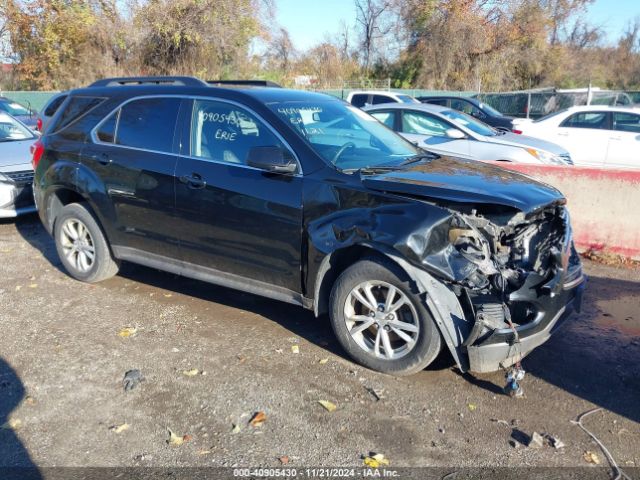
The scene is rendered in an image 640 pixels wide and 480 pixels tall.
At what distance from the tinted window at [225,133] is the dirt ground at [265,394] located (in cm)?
142

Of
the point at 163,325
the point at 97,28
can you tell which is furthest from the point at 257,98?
the point at 97,28

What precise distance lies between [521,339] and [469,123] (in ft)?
23.4

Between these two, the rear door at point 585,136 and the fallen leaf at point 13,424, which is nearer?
the fallen leaf at point 13,424

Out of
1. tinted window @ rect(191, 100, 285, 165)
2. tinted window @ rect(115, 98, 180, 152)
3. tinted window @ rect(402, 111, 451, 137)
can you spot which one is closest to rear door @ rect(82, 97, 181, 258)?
tinted window @ rect(115, 98, 180, 152)

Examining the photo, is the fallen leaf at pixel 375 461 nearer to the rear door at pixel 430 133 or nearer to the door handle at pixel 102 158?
the door handle at pixel 102 158

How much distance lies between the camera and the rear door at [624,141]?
12.1 meters

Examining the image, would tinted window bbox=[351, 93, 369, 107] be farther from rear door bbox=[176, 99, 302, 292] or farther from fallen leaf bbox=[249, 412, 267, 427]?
fallen leaf bbox=[249, 412, 267, 427]

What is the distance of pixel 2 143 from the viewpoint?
→ 9.05 m

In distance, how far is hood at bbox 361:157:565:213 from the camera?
391 centimetres

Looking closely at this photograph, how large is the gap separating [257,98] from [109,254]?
2278 mm

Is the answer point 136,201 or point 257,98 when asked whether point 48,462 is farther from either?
point 257,98

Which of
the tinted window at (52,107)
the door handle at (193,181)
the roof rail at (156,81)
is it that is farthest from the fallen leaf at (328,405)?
the tinted window at (52,107)

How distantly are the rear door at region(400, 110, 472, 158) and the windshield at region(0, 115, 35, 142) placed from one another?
6218mm

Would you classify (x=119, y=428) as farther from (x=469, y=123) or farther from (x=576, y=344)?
(x=469, y=123)
